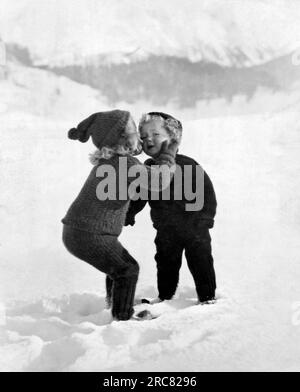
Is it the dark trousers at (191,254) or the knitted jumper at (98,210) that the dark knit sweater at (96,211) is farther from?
the dark trousers at (191,254)

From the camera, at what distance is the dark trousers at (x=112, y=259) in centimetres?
133

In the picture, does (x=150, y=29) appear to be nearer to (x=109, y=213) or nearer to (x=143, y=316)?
(x=109, y=213)

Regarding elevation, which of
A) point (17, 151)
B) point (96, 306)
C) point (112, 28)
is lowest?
point (96, 306)

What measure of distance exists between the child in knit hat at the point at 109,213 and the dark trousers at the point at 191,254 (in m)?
0.19

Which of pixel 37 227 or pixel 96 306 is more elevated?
pixel 37 227

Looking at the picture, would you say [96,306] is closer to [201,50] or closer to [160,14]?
[160,14]

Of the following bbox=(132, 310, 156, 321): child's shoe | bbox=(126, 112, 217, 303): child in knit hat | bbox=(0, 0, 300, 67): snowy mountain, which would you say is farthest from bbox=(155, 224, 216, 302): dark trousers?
bbox=(0, 0, 300, 67): snowy mountain

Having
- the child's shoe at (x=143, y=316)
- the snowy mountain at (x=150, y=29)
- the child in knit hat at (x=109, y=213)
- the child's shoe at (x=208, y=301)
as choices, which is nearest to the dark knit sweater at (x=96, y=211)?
the child in knit hat at (x=109, y=213)

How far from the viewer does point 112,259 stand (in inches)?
52.3

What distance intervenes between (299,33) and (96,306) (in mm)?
1597

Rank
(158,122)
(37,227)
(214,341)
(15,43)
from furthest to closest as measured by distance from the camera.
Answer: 1. (15,43)
2. (37,227)
3. (158,122)
4. (214,341)

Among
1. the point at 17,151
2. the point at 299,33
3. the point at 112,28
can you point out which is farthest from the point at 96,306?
the point at 299,33

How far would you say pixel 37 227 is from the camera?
1915mm

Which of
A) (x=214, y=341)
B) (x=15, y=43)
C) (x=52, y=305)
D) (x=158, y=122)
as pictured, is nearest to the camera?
(x=214, y=341)
